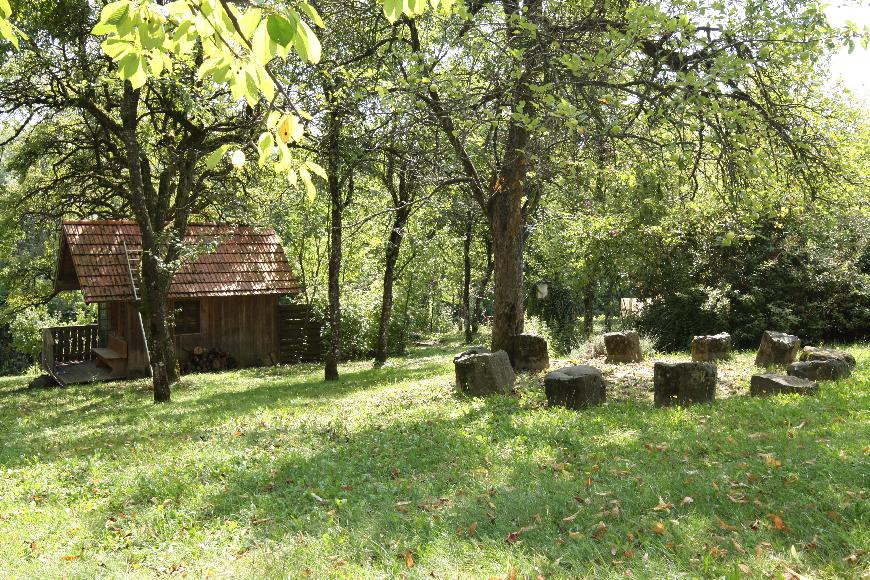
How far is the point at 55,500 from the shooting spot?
268 inches

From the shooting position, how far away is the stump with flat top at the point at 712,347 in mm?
12953

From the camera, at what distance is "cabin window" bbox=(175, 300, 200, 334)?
22.1m

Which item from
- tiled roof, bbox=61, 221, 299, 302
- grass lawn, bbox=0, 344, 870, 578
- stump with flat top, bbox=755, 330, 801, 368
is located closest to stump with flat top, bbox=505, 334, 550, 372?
grass lawn, bbox=0, 344, 870, 578

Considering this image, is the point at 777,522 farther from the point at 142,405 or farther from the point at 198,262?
the point at 198,262

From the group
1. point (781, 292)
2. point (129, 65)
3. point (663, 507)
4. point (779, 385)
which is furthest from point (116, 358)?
point (129, 65)

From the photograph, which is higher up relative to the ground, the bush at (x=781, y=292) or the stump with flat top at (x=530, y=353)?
the bush at (x=781, y=292)

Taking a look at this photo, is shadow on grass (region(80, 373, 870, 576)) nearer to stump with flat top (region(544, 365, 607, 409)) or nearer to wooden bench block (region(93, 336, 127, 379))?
stump with flat top (region(544, 365, 607, 409))

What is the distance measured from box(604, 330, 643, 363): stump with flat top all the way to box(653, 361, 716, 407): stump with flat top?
185 inches

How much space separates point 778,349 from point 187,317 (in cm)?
1805

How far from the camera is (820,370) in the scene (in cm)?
1002

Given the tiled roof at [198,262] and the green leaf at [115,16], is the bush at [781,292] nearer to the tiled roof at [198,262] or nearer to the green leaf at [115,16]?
the tiled roof at [198,262]

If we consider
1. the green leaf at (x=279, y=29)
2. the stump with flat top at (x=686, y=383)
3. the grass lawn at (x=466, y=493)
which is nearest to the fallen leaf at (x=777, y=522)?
the grass lawn at (x=466, y=493)

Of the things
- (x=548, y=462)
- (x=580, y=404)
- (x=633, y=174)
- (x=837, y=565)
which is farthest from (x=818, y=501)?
(x=633, y=174)

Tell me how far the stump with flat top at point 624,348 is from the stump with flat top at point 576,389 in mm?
4495
